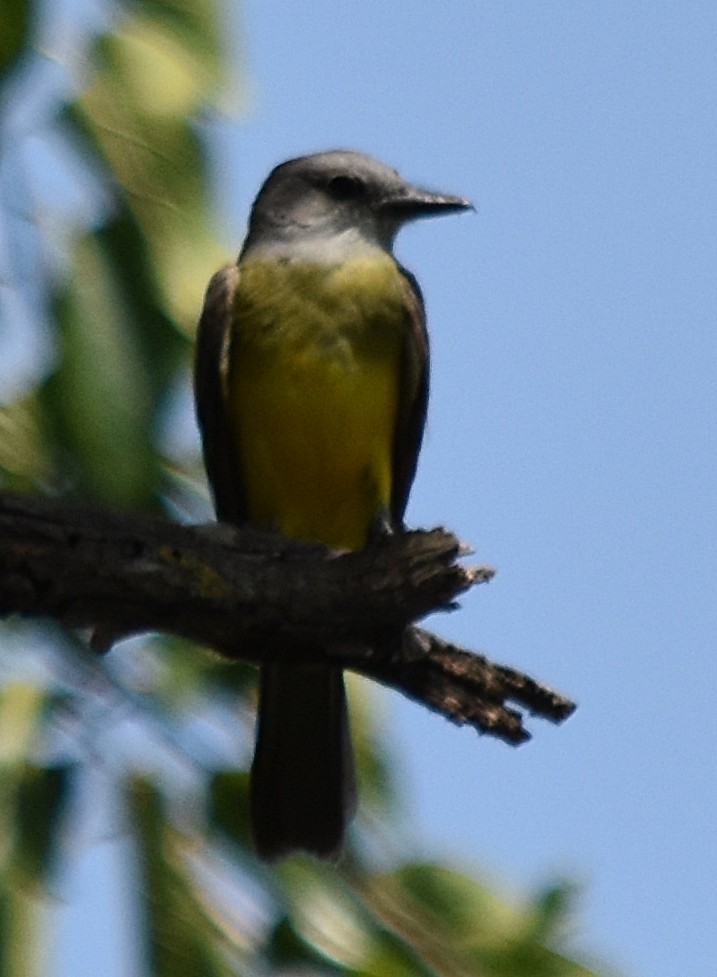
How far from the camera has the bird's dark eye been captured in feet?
17.8

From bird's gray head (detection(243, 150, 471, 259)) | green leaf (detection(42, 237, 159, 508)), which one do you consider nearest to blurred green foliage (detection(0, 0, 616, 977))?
green leaf (detection(42, 237, 159, 508))

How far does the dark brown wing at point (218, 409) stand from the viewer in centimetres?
480

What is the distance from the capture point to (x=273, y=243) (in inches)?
206

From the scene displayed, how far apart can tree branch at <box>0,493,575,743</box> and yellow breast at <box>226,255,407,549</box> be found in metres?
0.89

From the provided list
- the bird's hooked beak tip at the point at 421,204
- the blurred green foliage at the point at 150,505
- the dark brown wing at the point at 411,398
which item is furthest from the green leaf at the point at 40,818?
the bird's hooked beak tip at the point at 421,204

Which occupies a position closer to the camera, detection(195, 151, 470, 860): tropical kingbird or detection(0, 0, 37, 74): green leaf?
detection(0, 0, 37, 74): green leaf

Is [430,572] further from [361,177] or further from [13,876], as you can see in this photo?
[361,177]

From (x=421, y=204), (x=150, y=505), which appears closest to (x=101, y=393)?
(x=150, y=505)

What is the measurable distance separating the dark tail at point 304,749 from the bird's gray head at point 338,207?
1.32m

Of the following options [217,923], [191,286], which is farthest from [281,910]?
[191,286]

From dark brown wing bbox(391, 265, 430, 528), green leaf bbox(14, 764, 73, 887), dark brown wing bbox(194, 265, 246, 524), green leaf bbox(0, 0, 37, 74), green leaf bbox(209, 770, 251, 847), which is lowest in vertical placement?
green leaf bbox(14, 764, 73, 887)

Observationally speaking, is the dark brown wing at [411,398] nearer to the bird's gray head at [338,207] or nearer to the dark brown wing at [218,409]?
the bird's gray head at [338,207]

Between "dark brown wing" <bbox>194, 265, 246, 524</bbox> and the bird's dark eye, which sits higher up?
the bird's dark eye

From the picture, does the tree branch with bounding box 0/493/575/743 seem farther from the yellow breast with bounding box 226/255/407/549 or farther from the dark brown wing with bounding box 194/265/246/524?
the dark brown wing with bounding box 194/265/246/524
